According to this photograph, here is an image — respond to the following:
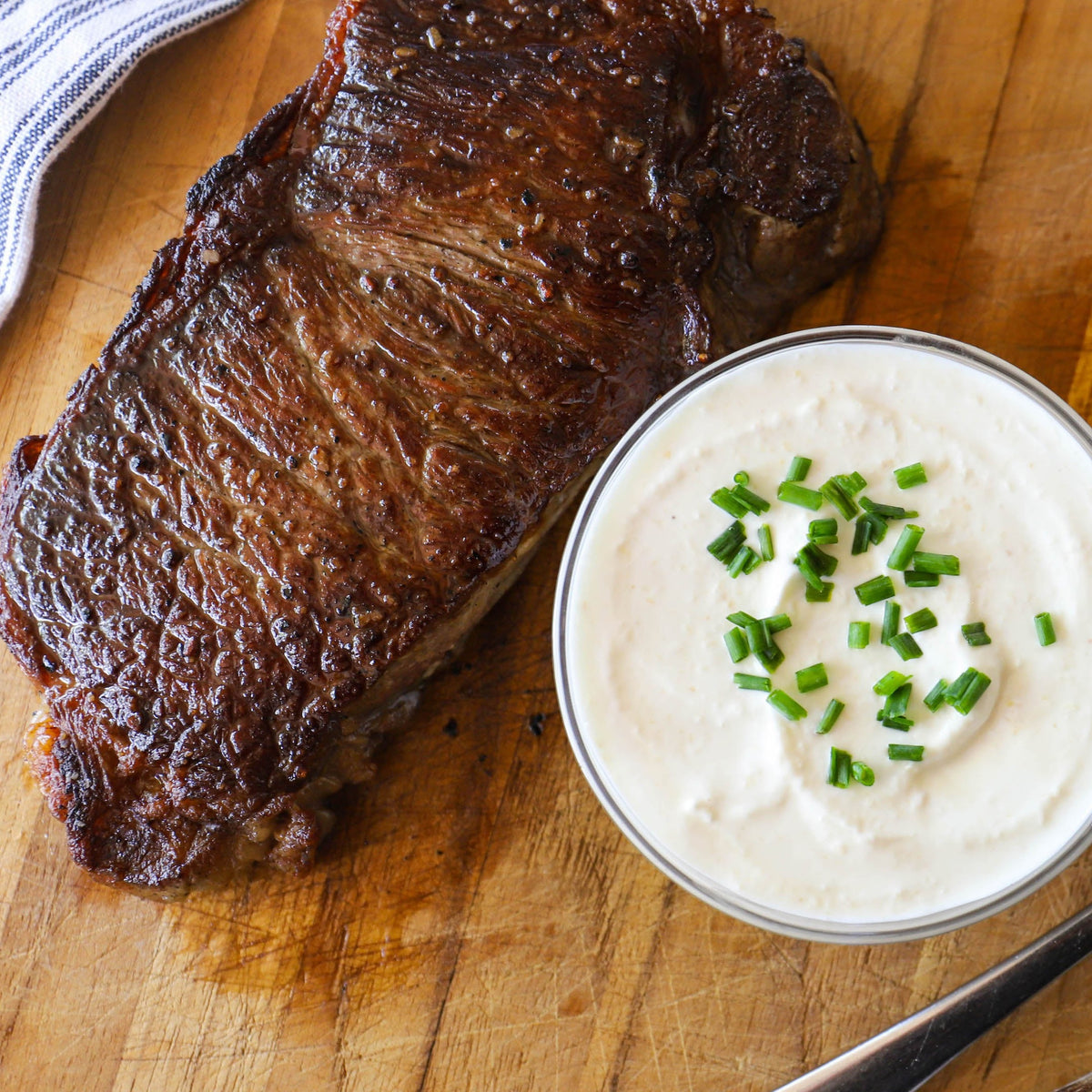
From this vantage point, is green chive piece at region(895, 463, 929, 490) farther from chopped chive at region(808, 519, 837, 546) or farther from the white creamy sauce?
chopped chive at region(808, 519, 837, 546)

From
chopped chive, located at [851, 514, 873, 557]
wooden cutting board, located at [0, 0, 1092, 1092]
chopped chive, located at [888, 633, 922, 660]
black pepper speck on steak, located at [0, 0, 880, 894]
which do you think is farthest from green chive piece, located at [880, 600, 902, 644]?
wooden cutting board, located at [0, 0, 1092, 1092]

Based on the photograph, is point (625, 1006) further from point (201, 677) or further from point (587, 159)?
point (587, 159)

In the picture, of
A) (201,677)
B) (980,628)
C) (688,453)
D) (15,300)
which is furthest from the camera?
(15,300)

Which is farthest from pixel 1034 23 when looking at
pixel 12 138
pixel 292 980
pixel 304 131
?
pixel 292 980

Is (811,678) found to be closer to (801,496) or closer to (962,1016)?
(801,496)

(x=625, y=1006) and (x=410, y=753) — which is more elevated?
(x=410, y=753)

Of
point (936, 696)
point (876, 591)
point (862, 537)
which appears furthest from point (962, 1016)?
point (862, 537)

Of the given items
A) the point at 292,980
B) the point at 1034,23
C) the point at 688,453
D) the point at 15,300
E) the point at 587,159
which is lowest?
the point at 292,980
